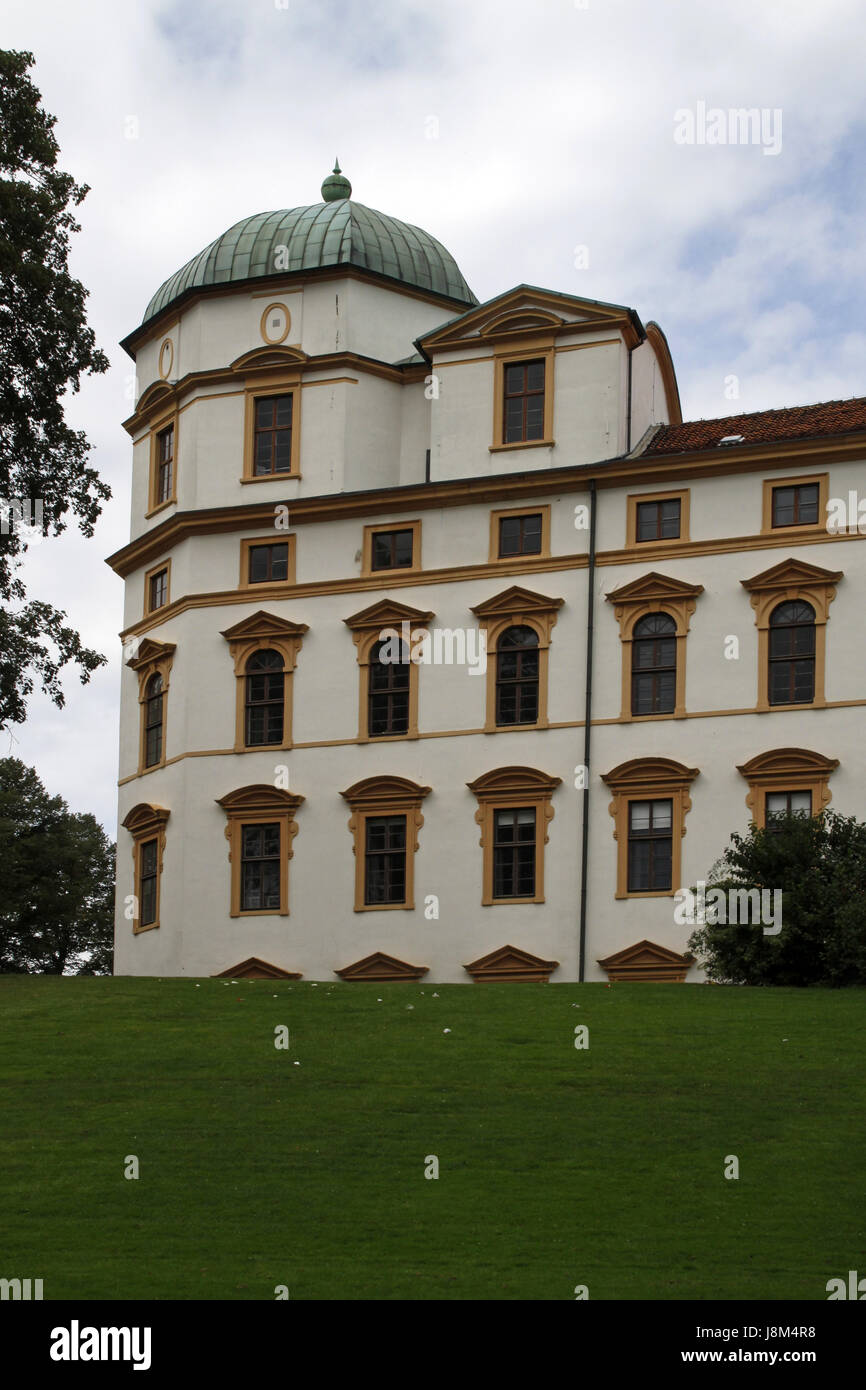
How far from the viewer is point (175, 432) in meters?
54.1

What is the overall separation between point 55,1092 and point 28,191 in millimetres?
17969

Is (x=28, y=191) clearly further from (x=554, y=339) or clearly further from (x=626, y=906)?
(x=626, y=906)

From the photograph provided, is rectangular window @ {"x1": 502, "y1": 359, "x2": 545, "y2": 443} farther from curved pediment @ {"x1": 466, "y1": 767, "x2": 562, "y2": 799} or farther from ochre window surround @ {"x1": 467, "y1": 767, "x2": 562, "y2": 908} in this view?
ochre window surround @ {"x1": 467, "y1": 767, "x2": 562, "y2": 908}

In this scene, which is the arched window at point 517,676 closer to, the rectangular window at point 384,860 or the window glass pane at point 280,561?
the rectangular window at point 384,860

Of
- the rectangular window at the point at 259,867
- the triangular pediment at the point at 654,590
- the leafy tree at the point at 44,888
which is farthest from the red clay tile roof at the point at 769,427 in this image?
the leafy tree at the point at 44,888

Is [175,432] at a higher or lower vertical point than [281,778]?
higher

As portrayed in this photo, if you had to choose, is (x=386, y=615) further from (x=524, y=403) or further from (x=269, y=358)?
(x=269, y=358)

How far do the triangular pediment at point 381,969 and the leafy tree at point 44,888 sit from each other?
90.4ft

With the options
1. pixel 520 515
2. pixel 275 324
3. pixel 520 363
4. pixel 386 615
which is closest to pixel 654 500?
pixel 520 515

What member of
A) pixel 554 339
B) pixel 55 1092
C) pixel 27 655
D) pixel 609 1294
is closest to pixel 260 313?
pixel 554 339

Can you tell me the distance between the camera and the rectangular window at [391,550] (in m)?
49.9

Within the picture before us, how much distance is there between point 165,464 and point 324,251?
6.78 m

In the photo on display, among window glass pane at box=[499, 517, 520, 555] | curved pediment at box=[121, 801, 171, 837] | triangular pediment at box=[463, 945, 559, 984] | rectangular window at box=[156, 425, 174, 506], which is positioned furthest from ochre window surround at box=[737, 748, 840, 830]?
rectangular window at box=[156, 425, 174, 506]

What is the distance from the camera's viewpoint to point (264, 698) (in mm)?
50344
